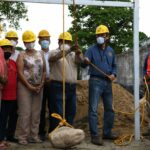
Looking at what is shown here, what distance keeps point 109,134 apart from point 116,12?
21324 millimetres

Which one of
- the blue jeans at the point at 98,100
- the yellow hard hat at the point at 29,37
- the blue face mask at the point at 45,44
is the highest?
the yellow hard hat at the point at 29,37

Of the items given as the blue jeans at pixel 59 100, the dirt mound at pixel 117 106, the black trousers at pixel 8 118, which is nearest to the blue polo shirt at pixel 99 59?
the blue jeans at pixel 59 100

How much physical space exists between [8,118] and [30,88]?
29.9 inches

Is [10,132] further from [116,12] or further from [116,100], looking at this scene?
[116,12]

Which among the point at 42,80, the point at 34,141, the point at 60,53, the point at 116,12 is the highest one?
the point at 116,12

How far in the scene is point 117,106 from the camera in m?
9.99

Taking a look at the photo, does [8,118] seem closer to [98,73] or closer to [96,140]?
[96,140]

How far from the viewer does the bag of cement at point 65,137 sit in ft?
21.1

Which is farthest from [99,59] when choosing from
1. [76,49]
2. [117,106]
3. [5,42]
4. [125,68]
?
[125,68]

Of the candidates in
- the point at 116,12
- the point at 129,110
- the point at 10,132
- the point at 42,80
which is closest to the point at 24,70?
the point at 42,80

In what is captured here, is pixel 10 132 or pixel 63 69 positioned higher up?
pixel 63 69

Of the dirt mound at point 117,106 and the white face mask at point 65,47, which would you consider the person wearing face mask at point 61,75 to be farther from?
the dirt mound at point 117,106

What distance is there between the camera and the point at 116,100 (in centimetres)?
1023

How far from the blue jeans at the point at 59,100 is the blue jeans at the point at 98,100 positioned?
1.12 feet
